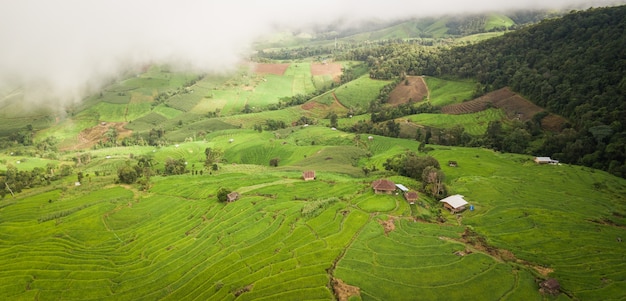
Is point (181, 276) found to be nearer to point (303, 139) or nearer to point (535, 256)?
point (535, 256)

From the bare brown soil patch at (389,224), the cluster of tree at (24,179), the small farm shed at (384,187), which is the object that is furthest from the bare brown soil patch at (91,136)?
the bare brown soil patch at (389,224)

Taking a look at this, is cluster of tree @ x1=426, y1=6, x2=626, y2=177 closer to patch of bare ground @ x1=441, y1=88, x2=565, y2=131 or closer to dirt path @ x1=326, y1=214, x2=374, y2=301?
patch of bare ground @ x1=441, y1=88, x2=565, y2=131

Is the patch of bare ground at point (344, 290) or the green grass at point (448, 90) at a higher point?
the patch of bare ground at point (344, 290)

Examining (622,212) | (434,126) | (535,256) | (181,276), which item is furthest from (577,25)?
(181,276)

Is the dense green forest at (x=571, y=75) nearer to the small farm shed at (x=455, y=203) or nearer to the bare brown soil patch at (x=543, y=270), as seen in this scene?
the small farm shed at (x=455, y=203)

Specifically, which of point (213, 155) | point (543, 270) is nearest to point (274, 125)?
point (213, 155)

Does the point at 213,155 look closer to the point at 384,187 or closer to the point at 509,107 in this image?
the point at 384,187

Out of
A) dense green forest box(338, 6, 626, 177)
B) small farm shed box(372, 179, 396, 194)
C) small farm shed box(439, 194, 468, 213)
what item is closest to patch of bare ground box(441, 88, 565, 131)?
dense green forest box(338, 6, 626, 177)
